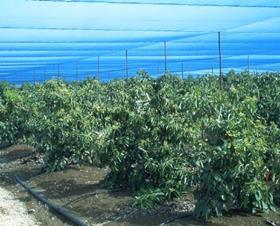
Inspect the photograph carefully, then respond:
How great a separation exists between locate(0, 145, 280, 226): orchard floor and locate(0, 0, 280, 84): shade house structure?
185 inches

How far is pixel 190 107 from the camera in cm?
722

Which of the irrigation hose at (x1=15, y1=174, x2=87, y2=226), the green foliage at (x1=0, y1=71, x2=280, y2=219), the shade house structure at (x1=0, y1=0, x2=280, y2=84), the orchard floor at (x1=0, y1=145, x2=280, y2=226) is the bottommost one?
the irrigation hose at (x1=15, y1=174, x2=87, y2=226)

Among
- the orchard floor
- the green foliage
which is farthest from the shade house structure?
the orchard floor

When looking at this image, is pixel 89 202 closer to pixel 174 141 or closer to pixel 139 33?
pixel 174 141

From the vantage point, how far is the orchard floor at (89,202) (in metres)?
6.02

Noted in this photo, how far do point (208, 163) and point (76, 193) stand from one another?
9.97 feet

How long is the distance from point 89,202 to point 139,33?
1025cm

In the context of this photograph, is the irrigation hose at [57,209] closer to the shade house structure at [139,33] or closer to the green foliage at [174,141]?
the green foliage at [174,141]

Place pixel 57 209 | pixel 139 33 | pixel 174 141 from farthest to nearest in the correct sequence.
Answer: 1. pixel 139 33
2. pixel 57 209
3. pixel 174 141

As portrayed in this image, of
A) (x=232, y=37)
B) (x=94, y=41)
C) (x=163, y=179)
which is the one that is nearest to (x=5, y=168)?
(x=163, y=179)

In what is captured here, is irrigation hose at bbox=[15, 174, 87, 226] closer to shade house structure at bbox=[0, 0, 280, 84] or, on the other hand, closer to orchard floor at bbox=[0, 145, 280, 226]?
orchard floor at bbox=[0, 145, 280, 226]

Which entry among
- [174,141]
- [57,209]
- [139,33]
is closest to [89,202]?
[57,209]

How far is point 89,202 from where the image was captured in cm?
756

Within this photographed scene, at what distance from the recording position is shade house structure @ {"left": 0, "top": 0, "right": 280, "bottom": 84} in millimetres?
13422
